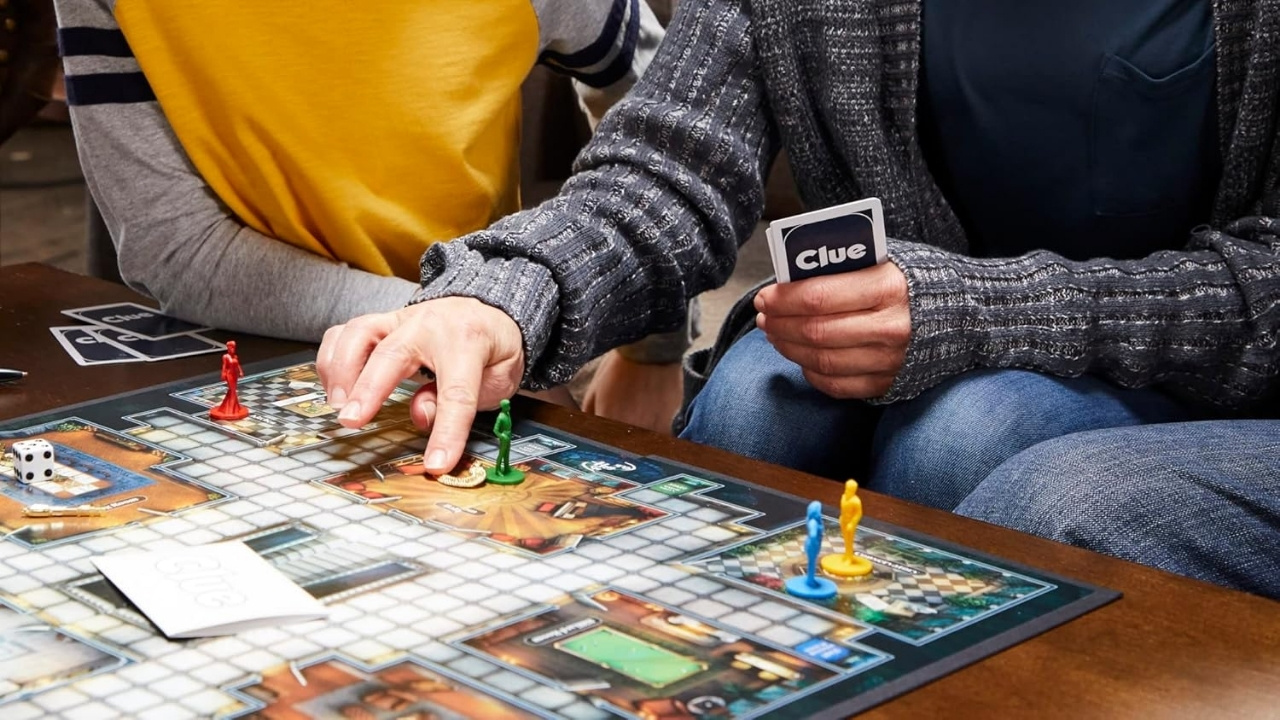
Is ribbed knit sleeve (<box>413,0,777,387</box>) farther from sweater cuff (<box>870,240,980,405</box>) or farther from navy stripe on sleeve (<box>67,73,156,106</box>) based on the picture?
navy stripe on sleeve (<box>67,73,156,106</box>)

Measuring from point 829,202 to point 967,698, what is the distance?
0.74 m

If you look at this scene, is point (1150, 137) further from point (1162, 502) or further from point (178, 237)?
point (178, 237)

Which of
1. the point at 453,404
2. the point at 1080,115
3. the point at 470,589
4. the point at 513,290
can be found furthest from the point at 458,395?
the point at 1080,115

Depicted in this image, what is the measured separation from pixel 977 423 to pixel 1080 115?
0.29 metres

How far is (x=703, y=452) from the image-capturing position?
3.43ft

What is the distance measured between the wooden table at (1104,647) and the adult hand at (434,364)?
0.09 meters

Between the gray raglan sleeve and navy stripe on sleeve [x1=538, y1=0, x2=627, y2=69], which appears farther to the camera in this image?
navy stripe on sleeve [x1=538, y1=0, x2=627, y2=69]

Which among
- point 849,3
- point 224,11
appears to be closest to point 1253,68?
point 849,3

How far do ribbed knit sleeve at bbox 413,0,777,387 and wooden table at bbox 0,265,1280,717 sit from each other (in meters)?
0.16

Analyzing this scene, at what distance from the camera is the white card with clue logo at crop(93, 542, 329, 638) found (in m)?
0.75

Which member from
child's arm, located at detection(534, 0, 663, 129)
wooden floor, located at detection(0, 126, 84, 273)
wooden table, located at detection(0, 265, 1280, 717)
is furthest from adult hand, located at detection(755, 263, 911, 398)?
wooden floor, located at detection(0, 126, 84, 273)

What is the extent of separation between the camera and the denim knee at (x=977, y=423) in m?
1.13

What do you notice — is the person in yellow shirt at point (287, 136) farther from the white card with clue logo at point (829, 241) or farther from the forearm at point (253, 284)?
the white card with clue logo at point (829, 241)

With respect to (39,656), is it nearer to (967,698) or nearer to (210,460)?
(210,460)
